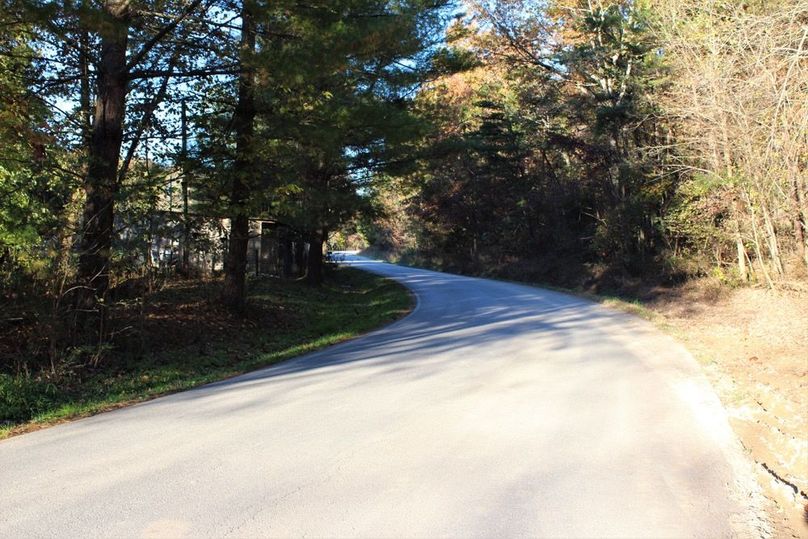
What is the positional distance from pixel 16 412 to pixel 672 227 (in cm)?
2170

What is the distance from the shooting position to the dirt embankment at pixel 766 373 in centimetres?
464

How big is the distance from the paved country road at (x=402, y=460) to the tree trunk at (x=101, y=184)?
3.83m

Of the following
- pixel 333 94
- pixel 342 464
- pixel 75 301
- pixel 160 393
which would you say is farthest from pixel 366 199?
pixel 342 464

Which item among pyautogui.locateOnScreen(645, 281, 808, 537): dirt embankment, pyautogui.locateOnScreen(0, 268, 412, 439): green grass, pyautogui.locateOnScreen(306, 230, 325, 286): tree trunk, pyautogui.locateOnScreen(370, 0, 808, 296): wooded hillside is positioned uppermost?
pyautogui.locateOnScreen(370, 0, 808, 296): wooded hillside

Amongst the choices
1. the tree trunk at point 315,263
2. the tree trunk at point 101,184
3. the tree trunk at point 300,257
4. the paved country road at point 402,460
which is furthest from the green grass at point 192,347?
the tree trunk at point 300,257

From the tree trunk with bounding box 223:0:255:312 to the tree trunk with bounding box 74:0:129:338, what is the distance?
223cm

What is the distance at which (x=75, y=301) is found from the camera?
34.1 ft

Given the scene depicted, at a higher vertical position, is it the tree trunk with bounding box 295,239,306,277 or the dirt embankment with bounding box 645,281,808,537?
the tree trunk with bounding box 295,239,306,277

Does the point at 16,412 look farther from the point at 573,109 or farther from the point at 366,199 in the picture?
the point at 573,109

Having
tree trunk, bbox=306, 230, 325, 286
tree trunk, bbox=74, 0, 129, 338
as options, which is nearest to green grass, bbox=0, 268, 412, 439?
tree trunk, bbox=74, 0, 129, 338

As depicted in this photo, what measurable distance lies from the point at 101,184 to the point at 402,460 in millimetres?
8424

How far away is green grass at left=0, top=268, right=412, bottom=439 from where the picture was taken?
7.57m

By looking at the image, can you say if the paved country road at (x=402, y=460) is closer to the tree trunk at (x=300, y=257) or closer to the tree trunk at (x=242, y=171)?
the tree trunk at (x=242, y=171)

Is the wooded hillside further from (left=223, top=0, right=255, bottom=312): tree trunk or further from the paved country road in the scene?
(left=223, top=0, right=255, bottom=312): tree trunk
